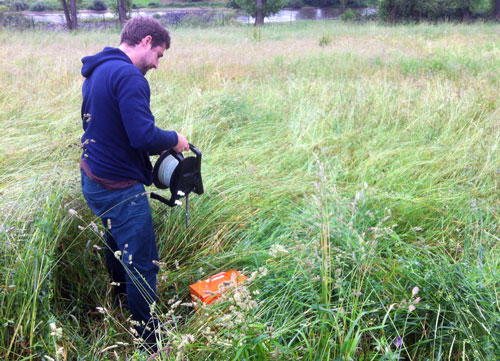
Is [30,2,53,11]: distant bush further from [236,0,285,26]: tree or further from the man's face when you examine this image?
the man's face

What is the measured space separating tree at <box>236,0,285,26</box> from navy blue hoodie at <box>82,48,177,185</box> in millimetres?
35981

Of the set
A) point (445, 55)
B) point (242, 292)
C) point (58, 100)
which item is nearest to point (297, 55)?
point (445, 55)

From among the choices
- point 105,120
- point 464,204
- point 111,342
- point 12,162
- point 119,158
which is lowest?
point 111,342

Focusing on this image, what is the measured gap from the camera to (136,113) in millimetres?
2207

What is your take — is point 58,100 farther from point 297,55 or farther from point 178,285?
point 297,55

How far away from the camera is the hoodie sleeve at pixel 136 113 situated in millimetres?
2201

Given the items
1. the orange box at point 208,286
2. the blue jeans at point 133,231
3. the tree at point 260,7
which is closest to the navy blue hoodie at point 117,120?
the blue jeans at point 133,231

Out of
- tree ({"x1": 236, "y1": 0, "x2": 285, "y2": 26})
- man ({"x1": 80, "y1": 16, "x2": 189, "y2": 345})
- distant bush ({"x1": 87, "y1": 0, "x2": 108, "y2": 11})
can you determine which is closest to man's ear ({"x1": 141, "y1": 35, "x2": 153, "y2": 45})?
man ({"x1": 80, "y1": 16, "x2": 189, "y2": 345})

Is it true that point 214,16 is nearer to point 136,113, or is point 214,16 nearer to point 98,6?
point 98,6

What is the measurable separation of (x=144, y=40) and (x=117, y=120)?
51 cm

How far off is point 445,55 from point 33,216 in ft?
30.5

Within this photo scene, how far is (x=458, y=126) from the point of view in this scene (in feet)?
15.9

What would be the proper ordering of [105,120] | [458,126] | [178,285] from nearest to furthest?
[105,120] → [178,285] → [458,126]

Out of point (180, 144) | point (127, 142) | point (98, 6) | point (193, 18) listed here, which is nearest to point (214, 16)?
point (193, 18)
